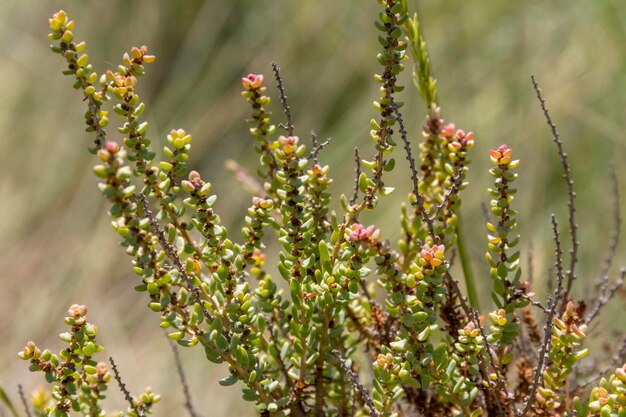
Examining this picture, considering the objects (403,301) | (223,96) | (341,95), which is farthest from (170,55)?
(403,301)

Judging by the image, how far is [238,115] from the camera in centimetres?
310

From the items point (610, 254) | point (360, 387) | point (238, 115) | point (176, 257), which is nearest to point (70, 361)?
point (176, 257)

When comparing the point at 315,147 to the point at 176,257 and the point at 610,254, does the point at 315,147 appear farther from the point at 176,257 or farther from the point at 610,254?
the point at 610,254

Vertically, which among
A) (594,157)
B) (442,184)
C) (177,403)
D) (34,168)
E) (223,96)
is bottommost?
(442,184)

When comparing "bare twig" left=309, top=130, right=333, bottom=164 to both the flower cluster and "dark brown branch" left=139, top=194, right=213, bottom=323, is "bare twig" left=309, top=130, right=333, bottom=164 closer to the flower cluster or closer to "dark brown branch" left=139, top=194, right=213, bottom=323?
"dark brown branch" left=139, top=194, right=213, bottom=323

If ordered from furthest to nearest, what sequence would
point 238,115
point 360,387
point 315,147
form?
point 238,115 < point 315,147 < point 360,387

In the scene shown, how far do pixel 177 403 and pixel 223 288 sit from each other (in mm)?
1733

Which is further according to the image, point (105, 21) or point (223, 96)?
point (105, 21)

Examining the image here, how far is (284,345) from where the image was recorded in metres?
0.87

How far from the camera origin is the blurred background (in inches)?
95.3

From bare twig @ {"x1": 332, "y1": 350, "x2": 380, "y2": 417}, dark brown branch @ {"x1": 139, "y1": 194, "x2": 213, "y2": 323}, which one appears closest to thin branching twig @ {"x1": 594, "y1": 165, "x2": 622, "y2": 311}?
bare twig @ {"x1": 332, "y1": 350, "x2": 380, "y2": 417}

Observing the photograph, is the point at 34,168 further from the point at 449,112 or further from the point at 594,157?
the point at 594,157

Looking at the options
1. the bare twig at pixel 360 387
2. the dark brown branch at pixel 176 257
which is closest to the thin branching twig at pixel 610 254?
the bare twig at pixel 360 387

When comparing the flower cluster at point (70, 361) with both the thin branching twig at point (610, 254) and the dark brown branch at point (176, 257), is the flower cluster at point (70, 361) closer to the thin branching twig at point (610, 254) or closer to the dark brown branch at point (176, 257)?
the dark brown branch at point (176, 257)
